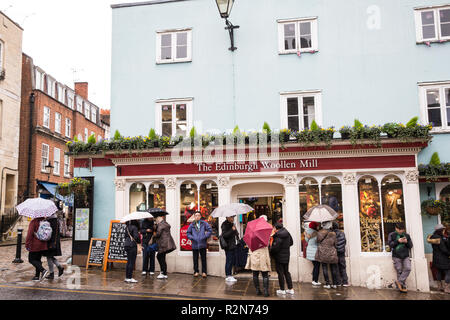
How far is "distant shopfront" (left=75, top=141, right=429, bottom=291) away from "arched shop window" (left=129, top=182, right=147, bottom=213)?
0.03 metres

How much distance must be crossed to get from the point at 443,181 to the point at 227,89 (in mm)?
7578

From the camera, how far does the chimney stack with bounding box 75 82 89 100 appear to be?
1417 inches

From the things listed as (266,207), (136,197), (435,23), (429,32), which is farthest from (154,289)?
(435,23)

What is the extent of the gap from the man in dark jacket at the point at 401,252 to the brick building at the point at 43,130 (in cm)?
2059

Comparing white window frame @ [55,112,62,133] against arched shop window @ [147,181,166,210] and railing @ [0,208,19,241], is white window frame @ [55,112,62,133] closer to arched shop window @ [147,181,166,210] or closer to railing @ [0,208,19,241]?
railing @ [0,208,19,241]

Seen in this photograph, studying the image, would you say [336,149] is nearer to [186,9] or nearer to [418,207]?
[418,207]

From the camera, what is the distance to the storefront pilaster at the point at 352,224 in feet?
34.7

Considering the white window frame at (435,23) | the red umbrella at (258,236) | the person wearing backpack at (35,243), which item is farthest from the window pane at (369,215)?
the person wearing backpack at (35,243)

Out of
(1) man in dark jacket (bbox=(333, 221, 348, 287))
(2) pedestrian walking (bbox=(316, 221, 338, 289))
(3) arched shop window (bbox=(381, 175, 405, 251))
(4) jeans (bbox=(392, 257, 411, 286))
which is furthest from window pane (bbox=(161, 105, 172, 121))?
(4) jeans (bbox=(392, 257, 411, 286))

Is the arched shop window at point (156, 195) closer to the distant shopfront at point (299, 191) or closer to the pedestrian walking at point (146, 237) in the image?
the distant shopfront at point (299, 191)

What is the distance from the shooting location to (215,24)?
42.7 feet
